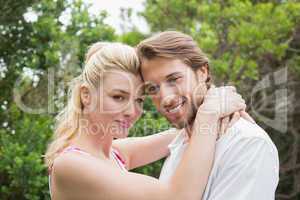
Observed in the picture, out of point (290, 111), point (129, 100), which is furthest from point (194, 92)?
point (290, 111)

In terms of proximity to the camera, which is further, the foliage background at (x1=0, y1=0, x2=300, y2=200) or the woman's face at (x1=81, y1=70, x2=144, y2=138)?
the foliage background at (x1=0, y1=0, x2=300, y2=200)

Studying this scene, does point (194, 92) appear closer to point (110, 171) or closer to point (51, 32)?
point (110, 171)

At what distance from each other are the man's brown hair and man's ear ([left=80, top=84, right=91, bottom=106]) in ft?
1.10

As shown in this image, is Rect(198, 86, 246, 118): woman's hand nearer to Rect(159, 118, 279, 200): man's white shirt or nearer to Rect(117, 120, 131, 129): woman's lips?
Rect(159, 118, 279, 200): man's white shirt

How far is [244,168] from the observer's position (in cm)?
238

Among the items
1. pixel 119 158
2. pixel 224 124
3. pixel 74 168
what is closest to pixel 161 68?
pixel 224 124

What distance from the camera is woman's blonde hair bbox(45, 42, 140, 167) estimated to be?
111 inches

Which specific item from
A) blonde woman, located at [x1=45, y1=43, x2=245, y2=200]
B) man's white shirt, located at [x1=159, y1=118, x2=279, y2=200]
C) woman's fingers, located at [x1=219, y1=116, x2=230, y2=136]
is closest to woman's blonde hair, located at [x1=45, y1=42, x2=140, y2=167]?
blonde woman, located at [x1=45, y1=43, x2=245, y2=200]

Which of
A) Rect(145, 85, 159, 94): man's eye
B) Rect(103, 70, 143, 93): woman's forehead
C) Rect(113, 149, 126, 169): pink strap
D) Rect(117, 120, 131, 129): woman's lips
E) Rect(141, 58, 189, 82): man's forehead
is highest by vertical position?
Rect(141, 58, 189, 82): man's forehead

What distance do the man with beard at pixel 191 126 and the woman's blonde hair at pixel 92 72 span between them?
8 centimetres

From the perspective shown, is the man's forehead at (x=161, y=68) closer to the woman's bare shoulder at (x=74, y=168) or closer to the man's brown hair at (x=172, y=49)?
the man's brown hair at (x=172, y=49)

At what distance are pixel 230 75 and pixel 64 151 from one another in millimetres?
4262

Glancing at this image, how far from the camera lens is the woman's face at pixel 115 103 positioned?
9.17 feet

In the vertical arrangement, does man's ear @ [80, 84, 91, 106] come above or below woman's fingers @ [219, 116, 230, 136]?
above
